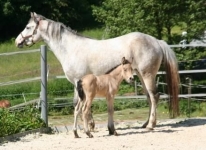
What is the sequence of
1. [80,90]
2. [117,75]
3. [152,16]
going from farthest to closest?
1. [152,16]
2. [117,75]
3. [80,90]

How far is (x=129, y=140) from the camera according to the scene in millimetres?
8633

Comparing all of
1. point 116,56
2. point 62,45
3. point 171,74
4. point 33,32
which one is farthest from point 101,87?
point 33,32

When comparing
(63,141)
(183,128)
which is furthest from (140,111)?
(63,141)

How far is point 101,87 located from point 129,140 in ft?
3.19

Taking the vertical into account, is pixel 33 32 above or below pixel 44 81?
above

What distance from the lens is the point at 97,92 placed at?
9055 millimetres

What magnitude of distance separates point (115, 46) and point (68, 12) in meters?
31.6

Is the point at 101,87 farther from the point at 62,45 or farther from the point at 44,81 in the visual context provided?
the point at 44,81

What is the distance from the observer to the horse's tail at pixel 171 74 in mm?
9961

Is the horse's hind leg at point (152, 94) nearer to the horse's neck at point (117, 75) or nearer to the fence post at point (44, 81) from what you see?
the horse's neck at point (117, 75)

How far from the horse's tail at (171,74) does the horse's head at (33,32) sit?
85.2 inches

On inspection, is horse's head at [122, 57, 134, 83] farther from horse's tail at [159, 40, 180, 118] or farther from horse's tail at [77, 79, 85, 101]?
horse's tail at [159, 40, 180, 118]

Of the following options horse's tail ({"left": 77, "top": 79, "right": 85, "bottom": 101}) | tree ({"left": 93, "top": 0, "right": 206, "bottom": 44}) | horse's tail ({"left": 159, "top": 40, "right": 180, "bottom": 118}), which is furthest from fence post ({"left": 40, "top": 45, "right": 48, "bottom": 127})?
tree ({"left": 93, "top": 0, "right": 206, "bottom": 44})

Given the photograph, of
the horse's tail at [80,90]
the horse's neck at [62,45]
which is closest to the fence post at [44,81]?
the horse's neck at [62,45]
